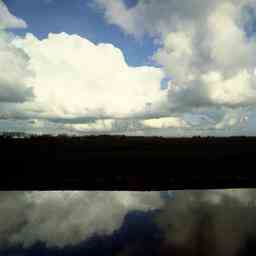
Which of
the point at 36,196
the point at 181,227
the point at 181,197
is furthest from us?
the point at 36,196

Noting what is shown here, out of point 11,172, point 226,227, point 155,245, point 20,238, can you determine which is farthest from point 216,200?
point 11,172

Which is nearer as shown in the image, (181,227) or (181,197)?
(181,227)

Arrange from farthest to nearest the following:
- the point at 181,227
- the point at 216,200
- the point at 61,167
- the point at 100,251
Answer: the point at 61,167
the point at 216,200
the point at 181,227
the point at 100,251

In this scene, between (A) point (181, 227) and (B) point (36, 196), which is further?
(B) point (36, 196)

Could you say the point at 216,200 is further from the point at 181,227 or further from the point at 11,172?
the point at 11,172

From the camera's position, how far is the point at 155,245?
11.8m

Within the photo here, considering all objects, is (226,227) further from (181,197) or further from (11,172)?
(11,172)

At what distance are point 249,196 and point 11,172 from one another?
25125 mm

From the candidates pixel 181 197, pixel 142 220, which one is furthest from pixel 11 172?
pixel 142 220

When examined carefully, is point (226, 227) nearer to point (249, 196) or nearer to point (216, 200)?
point (216, 200)

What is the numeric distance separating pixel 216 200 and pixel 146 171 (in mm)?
16229

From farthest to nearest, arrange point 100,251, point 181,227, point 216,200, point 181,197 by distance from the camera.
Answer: point 181,197 → point 216,200 → point 181,227 → point 100,251

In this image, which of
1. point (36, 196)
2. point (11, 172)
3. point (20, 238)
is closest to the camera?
point (20, 238)

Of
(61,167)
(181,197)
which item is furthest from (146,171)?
(181,197)
